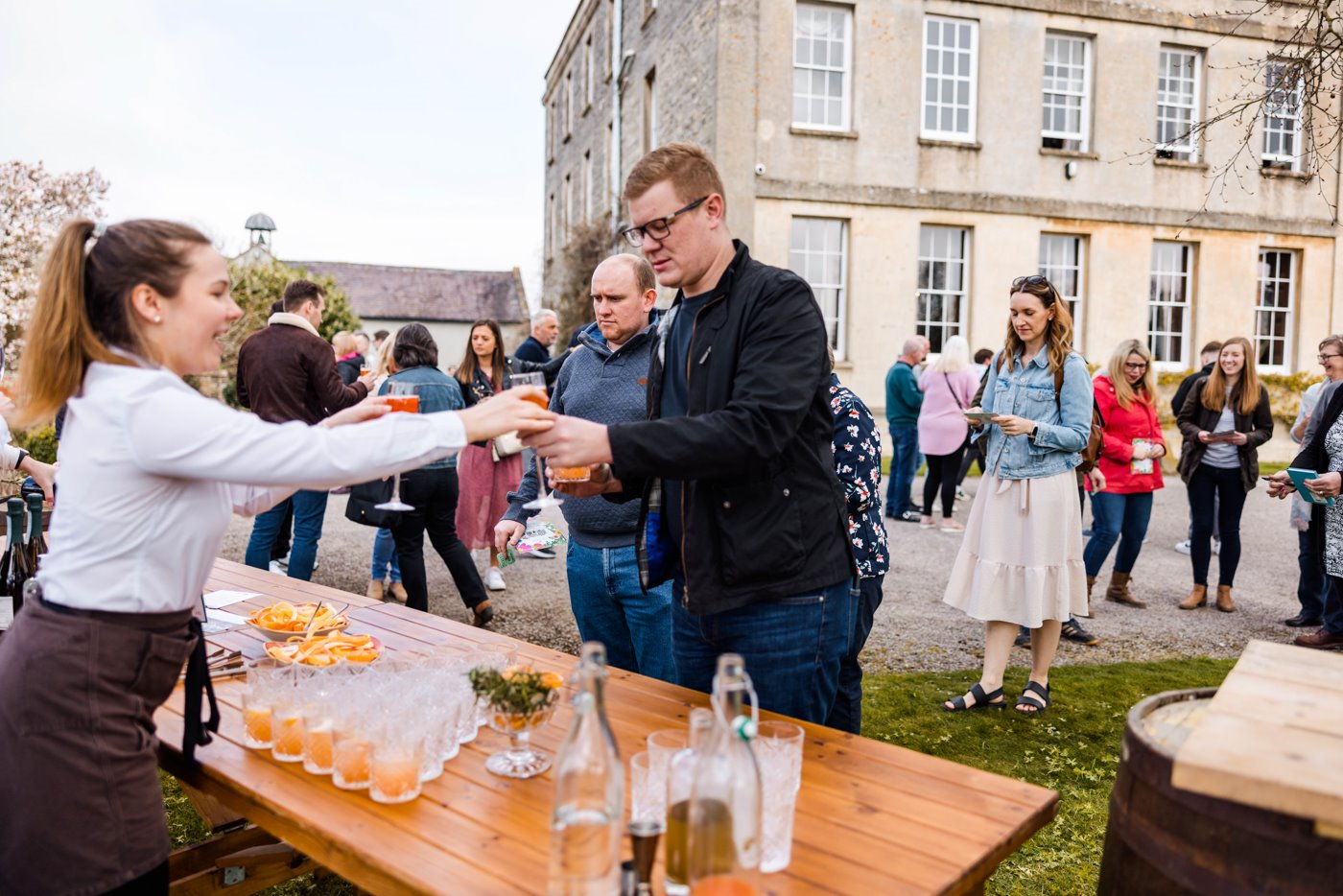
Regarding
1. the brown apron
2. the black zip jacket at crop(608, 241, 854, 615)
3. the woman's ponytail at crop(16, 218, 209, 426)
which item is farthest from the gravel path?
the woman's ponytail at crop(16, 218, 209, 426)

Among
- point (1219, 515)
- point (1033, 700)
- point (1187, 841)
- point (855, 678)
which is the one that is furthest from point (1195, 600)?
point (1187, 841)

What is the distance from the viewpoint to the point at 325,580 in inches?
293

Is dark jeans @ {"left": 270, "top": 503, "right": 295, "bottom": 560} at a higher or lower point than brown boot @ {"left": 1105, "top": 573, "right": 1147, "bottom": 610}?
higher

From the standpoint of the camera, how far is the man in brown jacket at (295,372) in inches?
224

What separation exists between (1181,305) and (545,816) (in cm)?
1737

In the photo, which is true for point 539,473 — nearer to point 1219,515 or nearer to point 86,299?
point 86,299

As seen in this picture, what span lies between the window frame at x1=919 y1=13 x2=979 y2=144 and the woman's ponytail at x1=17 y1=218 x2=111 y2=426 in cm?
1471

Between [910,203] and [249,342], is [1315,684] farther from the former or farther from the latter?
A: [910,203]

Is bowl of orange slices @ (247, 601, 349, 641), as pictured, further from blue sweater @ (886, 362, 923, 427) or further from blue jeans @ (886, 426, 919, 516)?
blue sweater @ (886, 362, 923, 427)

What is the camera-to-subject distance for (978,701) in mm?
4863

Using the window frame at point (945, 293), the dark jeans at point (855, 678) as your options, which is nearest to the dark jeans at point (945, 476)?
the window frame at point (945, 293)

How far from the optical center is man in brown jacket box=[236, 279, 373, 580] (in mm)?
5688

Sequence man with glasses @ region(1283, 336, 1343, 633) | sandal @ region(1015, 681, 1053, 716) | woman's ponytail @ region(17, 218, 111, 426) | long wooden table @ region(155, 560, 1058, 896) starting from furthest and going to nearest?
man with glasses @ region(1283, 336, 1343, 633)
sandal @ region(1015, 681, 1053, 716)
woman's ponytail @ region(17, 218, 111, 426)
long wooden table @ region(155, 560, 1058, 896)

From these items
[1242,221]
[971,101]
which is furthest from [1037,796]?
[1242,221]
